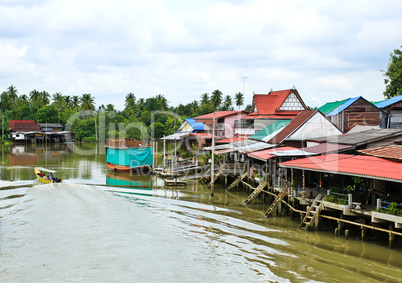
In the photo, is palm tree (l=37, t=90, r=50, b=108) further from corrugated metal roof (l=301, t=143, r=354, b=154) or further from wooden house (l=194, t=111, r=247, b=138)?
corrugated metal roof (l=301, t=143, r=354, b=154)

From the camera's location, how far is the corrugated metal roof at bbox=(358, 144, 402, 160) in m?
17.6

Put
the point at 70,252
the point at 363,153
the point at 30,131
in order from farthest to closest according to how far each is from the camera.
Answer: the point at 30,131
the point at 363,153
the point at 70,252

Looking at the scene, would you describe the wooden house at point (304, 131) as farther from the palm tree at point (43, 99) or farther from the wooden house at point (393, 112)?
the palm tree at point (43, 99)

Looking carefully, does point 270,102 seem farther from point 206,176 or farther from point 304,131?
point 304,131

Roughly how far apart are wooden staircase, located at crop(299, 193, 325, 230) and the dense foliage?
58647 millimetres

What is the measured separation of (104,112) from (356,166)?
81946 millimetres

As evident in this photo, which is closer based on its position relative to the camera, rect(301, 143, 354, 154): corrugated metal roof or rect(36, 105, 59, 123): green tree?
rect(301, 143, 354, 154): corrugated metal roof

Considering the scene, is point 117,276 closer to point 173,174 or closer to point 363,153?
point 363,153

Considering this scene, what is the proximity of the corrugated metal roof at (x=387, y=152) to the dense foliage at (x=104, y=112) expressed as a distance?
58.6m

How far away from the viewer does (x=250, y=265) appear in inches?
546

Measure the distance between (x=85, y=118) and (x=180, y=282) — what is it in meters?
90.5

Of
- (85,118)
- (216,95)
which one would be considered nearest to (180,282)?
(216,95)

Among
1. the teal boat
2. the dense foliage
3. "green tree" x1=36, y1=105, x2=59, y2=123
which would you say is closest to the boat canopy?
the teal boat

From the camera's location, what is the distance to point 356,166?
56.2 feet
